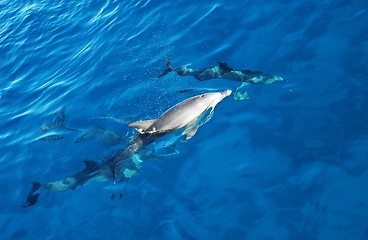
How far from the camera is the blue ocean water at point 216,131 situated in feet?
23.9

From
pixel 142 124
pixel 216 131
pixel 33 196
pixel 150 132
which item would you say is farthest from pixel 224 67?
pixel 33 196

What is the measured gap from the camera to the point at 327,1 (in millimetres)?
10922

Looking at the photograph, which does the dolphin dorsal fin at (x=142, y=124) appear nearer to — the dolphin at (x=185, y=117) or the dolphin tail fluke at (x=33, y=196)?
the dolphin at (x=185, y=117)

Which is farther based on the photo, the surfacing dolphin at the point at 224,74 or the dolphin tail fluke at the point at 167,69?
the dolphin tail fluke at the point at 167,69

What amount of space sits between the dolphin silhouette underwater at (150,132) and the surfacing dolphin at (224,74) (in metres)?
0.79

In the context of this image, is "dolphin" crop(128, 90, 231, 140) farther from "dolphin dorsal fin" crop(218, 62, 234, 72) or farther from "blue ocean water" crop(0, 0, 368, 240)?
"dolphin dorsal fin" crop(218, 62, 234, 72)

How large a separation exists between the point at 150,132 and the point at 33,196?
3.64 m

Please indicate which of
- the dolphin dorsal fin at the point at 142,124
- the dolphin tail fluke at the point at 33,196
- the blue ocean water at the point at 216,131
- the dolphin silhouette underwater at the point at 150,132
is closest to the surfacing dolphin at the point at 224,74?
the blue ocean water at the point at 216,131

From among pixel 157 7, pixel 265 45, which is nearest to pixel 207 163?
pixel 265 45

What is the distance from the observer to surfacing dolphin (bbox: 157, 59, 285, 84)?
9.46m

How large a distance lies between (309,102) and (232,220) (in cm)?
328

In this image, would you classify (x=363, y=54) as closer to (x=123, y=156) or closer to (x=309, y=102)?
(x=309, y=102)

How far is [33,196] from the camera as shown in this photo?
9695 millimetres

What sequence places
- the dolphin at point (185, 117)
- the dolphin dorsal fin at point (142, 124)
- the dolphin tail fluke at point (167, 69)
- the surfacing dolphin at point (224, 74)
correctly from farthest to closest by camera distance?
the dolphin tail fluke at point (167, 69), the surfacing dolphin at point (224, 74), the dolphin at point (185, 117), the dolphin dorsal fin at point (142, 124)
